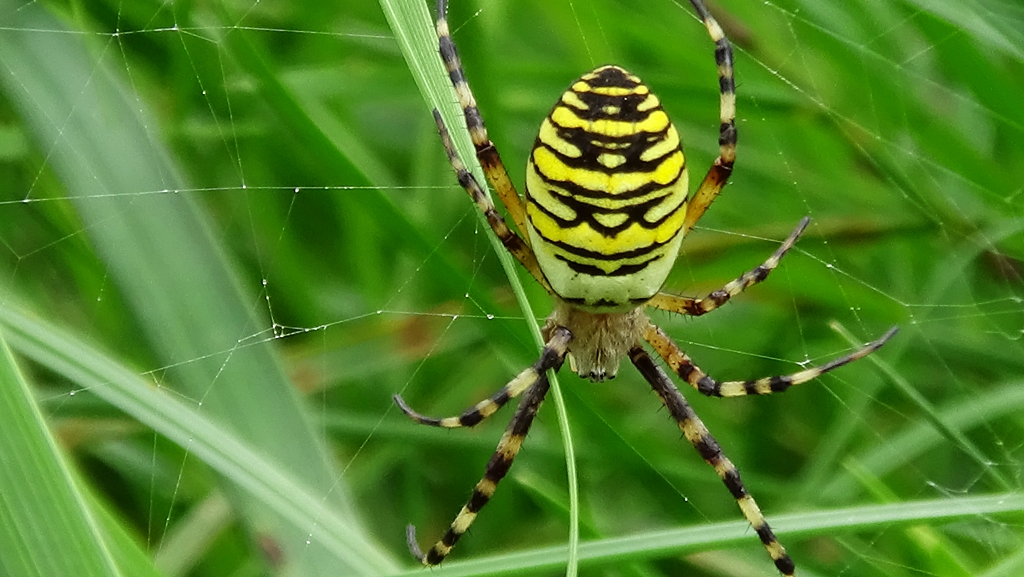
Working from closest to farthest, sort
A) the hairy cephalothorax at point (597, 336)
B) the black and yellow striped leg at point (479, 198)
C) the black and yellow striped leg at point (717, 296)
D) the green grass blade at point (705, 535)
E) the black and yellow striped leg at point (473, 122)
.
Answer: the green grass blade at point (705, 535) < the black and yellow striped leg at point (479, 198) < the black and yellow striped leg at point (473, 122) < the black and yellow striped leg at point (717, 296) < the hairy cephalothorax at point (597, 336)

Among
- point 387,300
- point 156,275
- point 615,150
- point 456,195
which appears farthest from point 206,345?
point 456,195

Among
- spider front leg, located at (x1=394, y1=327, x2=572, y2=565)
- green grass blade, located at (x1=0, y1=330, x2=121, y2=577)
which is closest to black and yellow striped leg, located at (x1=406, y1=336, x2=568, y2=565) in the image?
spider front leg, located at (x1=394, y1=327, x2=572, y2=565)

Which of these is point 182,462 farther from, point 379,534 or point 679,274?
point 679,274

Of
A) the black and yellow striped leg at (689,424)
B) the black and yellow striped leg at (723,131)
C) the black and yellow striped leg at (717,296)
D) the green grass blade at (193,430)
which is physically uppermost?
the black and yellow striped leg at (723,131)

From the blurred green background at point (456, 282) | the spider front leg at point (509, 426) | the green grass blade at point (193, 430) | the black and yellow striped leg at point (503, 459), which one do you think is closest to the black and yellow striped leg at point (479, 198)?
the blurred green background at point (456, 282)

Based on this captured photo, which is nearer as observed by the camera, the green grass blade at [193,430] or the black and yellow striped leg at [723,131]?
the green grass blade at [193,430]

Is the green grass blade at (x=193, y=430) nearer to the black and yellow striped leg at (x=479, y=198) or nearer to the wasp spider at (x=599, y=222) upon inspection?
the wasp spider at (x=599, y=222)

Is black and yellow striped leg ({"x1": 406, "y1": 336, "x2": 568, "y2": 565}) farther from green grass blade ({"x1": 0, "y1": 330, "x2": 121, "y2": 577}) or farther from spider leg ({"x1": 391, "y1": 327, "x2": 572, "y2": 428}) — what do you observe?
green grass blade ({"x1": 0, "y1": 330, "x2": 121, "y2": 577})
